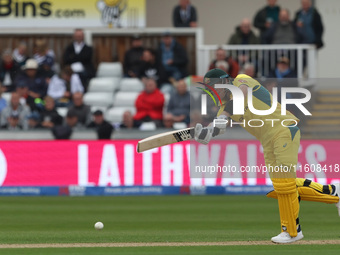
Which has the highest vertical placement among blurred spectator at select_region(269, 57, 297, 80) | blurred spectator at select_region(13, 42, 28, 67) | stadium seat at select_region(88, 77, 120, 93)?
blurred spectator at select_region(13, 42, 28, 67)

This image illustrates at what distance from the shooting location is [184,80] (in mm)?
21406

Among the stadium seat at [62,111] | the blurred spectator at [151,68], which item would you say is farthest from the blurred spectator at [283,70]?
the stadium seat at [62,111]

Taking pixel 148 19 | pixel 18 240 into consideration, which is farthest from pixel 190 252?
pixel 148 19

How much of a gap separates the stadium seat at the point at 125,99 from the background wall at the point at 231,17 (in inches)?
143

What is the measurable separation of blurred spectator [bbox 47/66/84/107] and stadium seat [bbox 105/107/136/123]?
1003mm

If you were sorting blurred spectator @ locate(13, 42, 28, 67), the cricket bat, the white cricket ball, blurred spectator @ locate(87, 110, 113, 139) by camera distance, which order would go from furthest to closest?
blurred spectator @ locate(13, 42, 28, 67) < blurred spectator @ locate(87, 110, 113, 139) < the white cricket ball < the cricket bat

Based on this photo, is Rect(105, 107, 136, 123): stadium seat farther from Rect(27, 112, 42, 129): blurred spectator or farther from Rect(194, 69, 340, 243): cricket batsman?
Rect(194, 69, 340, 243): cricket batsman

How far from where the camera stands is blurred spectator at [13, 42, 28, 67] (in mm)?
22336

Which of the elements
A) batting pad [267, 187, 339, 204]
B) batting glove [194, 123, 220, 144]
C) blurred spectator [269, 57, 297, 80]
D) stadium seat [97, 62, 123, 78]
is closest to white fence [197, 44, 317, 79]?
blurred spectator [269, 57, 297, 80]

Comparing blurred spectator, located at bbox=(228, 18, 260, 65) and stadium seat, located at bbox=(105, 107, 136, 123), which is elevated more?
blurred spectator, located at bbox=(228, 18, 260, 65)

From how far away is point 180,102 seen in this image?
66.3ft

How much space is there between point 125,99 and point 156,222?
331 inches

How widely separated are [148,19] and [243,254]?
15.7 m

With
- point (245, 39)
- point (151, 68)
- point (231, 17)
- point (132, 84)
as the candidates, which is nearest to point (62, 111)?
point (132, 84)
